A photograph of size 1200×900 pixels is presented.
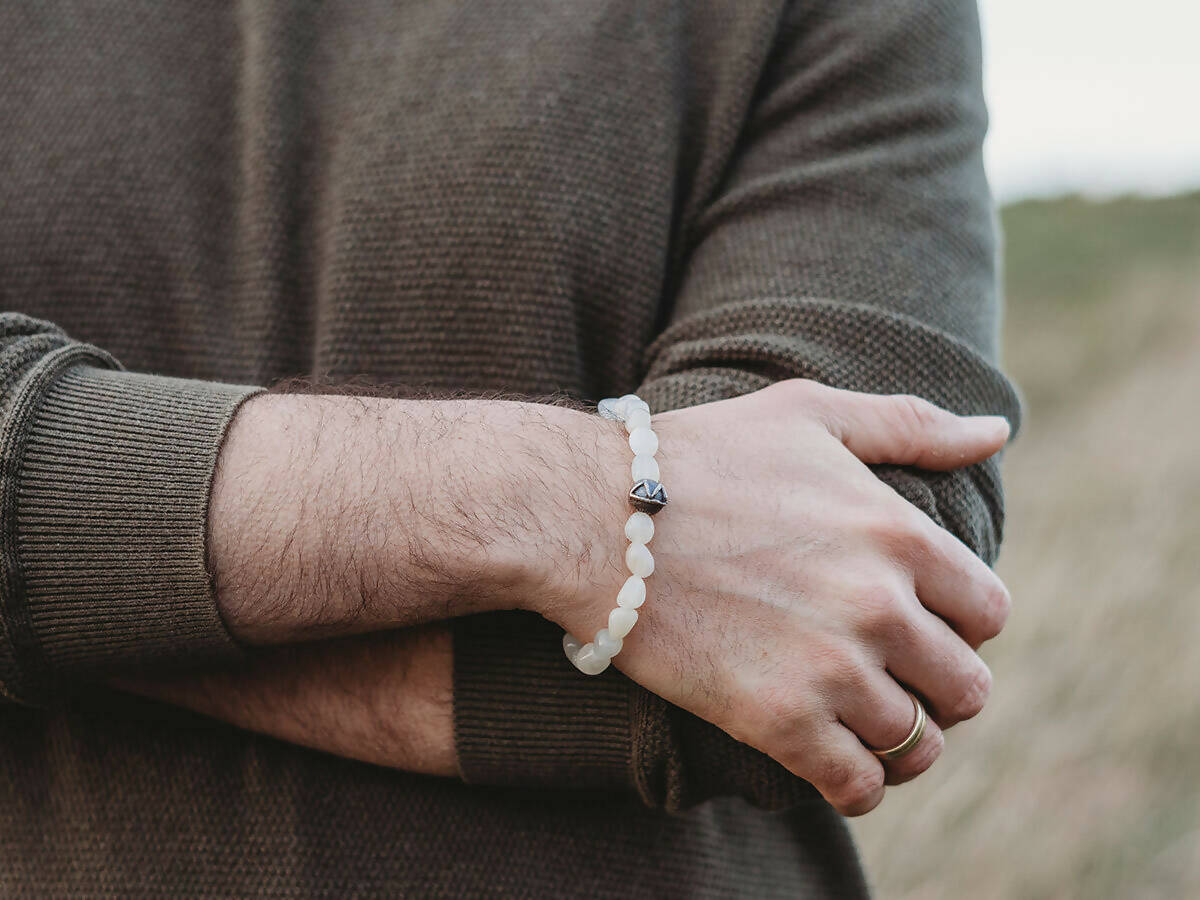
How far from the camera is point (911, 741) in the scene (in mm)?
1025

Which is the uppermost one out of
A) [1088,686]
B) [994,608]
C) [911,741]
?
[994,608]

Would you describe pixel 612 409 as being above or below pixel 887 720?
above

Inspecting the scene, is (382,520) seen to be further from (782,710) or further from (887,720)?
(887,720)

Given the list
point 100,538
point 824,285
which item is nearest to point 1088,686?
point 824,285

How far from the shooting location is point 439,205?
49.5 inches

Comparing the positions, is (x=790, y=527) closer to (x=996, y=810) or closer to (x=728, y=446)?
(x=728, y=446)

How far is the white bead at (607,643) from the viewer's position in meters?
0.99

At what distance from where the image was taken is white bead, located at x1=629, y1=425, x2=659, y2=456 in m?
1.02

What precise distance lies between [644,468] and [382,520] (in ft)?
0.91

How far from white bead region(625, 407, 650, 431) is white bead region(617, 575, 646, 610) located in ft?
0.56

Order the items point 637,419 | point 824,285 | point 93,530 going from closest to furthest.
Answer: point 93,530
point 637,419
point 824,285

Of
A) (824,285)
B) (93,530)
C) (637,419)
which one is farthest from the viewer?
(824,285)

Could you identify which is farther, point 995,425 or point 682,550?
point 995,425

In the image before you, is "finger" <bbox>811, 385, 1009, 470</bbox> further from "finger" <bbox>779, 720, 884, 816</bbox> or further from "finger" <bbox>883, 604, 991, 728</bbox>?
"finger" <bbox>779, 720, 884, 816</bbox>
